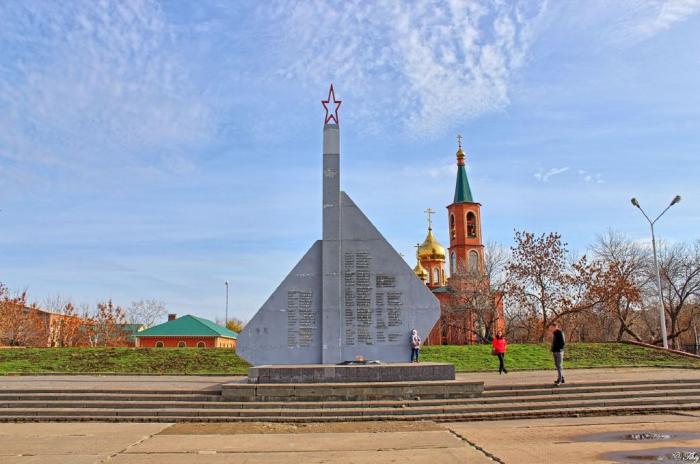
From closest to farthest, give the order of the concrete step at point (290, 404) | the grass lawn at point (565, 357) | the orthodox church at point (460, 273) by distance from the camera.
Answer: the concrete step at point (290, 404)
the grass lawn at point (565, 357)
the orthodox church at point (460, 273)

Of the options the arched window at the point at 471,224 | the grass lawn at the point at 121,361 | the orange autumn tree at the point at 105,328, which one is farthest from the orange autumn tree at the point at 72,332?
the arched window at the point at 471,224

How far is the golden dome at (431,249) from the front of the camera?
225ft

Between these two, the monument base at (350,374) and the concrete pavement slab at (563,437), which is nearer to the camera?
the concrete pavement slab at (563,437)

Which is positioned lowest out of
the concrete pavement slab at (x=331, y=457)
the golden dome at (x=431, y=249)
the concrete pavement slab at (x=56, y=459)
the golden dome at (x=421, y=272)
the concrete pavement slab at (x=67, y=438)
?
the concrete pavement slab at (x=67, y=438)

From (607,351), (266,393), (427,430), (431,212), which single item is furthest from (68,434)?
(431,212)

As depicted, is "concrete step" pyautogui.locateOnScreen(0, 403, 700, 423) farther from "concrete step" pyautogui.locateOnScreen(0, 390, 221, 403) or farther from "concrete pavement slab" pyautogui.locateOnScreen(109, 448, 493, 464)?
"concrete pavement slab" pyautogui.locateOnScreen(109, 448, 493, 464)

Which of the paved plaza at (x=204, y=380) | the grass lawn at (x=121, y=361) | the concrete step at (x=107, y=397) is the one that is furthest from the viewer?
the grass lawn at (x=121, y=361)

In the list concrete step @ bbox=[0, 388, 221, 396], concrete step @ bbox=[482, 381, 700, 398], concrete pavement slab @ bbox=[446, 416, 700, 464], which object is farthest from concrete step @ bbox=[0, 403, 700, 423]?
concrete step @ bbox=[0, 388, 221, 396]

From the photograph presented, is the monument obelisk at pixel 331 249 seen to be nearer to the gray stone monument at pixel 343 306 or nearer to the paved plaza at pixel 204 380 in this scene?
the gray stone monument at pixel 343 306

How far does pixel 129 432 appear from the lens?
996cm

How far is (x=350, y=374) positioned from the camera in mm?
12852

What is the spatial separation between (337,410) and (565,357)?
14.7 meters

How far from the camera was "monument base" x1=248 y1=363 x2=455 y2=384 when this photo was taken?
1259 centimetres

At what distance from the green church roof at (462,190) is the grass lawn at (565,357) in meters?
36.5
